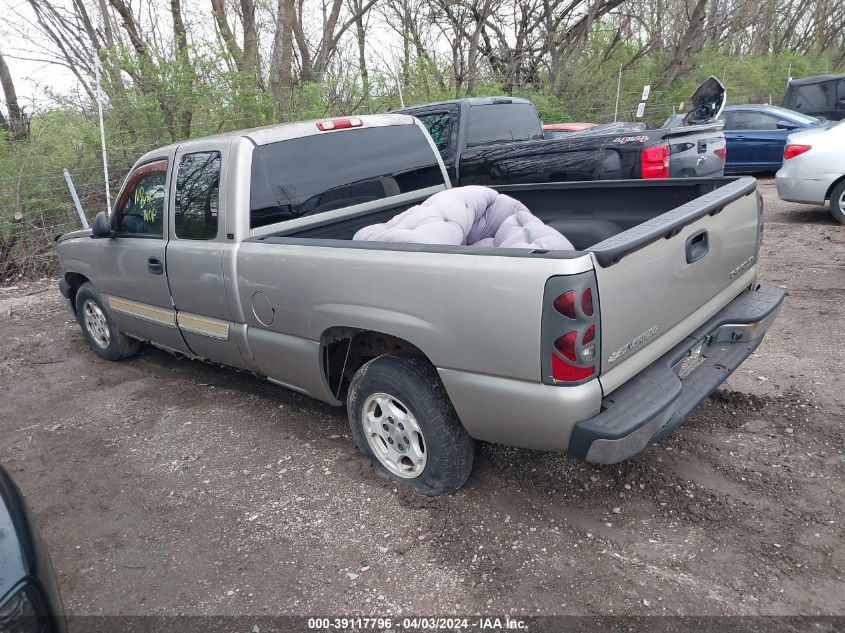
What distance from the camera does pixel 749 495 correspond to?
2971 mm

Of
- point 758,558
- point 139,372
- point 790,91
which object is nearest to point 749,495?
point 758,558

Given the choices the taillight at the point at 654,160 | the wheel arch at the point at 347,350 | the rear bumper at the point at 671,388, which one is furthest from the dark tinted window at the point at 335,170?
the taillight at the point at 654,160

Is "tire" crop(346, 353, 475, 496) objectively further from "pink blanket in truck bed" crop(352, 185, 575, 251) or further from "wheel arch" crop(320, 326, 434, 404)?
"pink blanket in truck bed" crop(352, 185, 575, 251)

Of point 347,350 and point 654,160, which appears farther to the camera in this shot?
point 654,160

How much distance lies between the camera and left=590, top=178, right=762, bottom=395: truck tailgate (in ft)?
8.07

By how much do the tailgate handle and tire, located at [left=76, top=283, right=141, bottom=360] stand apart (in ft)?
14.7

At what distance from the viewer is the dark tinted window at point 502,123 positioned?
25.1ft

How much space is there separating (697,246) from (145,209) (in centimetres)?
358

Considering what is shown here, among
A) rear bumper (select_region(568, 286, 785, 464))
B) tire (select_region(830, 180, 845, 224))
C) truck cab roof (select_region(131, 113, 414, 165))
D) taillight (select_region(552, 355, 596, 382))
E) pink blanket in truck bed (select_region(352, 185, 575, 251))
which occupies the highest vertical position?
truck cab roof (select_region(131, 113, 414, 165))

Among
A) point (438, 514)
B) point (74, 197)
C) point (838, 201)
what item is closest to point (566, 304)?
point (438, 514)

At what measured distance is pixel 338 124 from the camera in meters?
4.00

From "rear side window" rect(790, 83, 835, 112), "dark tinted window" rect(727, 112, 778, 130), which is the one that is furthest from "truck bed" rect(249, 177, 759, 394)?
"rear side window" rect(790, 83, 835, 112)

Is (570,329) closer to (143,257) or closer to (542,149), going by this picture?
(143,257)

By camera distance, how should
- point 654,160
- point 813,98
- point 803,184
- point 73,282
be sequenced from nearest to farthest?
point 73,282
point 654,160
point 803,184
point 813,98
